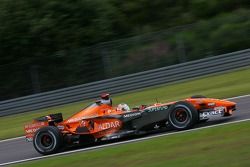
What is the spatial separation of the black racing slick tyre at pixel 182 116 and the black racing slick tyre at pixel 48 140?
2.37 metres

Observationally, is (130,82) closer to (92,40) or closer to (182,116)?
(92,40)

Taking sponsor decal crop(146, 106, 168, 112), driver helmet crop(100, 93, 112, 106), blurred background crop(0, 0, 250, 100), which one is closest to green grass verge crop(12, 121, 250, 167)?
sponsor decal crop(146, 106, 168, 112)

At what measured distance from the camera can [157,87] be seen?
22062 millimetres

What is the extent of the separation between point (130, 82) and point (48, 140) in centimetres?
991

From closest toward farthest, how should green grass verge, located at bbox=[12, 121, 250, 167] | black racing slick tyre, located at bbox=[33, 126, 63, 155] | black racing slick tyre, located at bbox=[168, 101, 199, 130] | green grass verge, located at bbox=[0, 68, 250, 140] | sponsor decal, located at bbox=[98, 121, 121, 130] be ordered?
green grass verge, located at bbox=[12, 121, 250, 167]
black racing slick tyre, located at bbox=[168, 101, 199, 130]
sponsor decal, located at bbox=[98, 121, 121, 130]
black racing slick tyre, located at bbox=[33, 126, 63, 155]
green grass verge, located at bbox=[0, 68, 250, 140]

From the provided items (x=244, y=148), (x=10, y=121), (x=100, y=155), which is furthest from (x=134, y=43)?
(x=244, y=148)

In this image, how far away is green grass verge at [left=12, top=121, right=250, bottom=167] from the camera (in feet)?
28.6

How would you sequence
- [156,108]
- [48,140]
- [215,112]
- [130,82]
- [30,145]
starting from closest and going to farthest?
[215,112] < [156,108] < [48,140] < [30,145] < [130,82]

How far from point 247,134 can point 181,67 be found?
40.6 feet

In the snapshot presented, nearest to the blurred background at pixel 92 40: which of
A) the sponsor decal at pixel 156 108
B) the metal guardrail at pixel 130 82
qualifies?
the metal guardrail at pixel 130 82

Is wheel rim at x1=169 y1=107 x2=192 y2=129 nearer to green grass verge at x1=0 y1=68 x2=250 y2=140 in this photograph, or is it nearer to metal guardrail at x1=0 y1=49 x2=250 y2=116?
green grass verge at x1=0 y1=68 x2=250 y2=140

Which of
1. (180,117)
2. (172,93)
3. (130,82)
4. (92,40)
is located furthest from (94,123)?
(92,40)

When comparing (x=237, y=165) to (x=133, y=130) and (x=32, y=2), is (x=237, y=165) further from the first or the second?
(x=32, y=2)

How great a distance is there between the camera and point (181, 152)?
9.66 m
